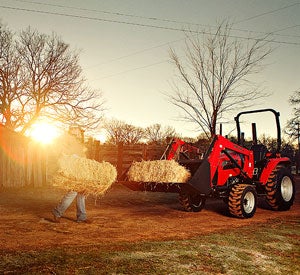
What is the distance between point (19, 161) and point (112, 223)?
959 centimetres

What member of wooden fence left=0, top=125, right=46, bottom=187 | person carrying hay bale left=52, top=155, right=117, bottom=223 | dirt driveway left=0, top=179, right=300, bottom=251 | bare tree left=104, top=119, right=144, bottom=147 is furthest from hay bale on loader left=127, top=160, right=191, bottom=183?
bare tree left=104, top=119, right=144, bottom=147

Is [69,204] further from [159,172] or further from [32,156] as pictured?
[32,156]

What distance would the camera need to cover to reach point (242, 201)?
312 inches

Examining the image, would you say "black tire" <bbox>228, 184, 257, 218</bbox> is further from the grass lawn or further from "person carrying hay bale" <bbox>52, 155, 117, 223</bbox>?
"person carrying hay bale" <bbox>52, 155, 117, 223</bbox>

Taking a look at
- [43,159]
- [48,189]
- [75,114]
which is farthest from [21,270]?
[75,114]

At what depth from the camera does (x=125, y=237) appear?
593 cm

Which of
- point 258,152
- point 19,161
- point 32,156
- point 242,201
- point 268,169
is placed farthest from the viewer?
point 32,156

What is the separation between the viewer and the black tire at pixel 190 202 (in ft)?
30.4

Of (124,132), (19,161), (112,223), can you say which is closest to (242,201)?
(112,223)

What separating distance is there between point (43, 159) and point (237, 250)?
1290 cm

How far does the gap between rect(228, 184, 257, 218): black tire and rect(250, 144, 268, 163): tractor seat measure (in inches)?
66.5

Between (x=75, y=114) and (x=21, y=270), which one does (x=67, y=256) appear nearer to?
(x=21, y=270)

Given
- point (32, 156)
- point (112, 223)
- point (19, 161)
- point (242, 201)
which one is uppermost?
point (32, 156)

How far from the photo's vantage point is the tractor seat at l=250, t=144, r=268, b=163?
9711 mm
